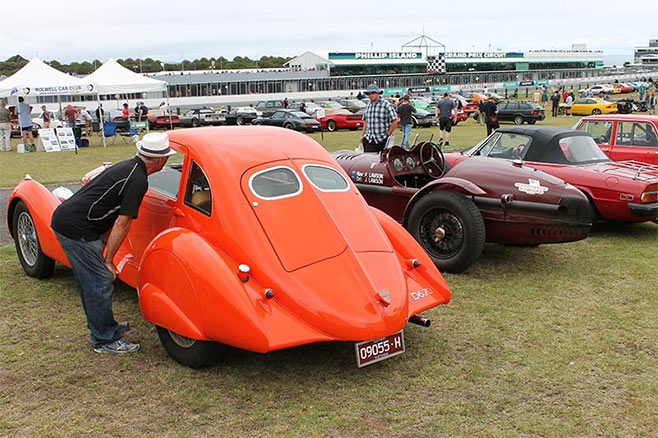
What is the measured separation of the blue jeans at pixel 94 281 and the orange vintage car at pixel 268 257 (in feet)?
0.99

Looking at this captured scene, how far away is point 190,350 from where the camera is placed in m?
4.37

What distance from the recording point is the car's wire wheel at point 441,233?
670 cm

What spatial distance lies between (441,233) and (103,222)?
3.63m

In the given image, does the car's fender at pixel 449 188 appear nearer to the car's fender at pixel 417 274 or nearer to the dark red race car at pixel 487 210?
the dark red race car at pixel 487 210

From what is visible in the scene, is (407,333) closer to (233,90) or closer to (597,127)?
(597,127)

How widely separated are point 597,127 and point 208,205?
A: 8.71 m

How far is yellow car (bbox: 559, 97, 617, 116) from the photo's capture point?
124 ft

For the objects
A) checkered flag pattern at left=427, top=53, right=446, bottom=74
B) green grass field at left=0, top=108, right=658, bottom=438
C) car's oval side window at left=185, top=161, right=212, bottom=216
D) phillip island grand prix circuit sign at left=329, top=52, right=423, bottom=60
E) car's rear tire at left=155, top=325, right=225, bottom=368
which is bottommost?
green grass field at left=0, top=108, right=658, bottom=438

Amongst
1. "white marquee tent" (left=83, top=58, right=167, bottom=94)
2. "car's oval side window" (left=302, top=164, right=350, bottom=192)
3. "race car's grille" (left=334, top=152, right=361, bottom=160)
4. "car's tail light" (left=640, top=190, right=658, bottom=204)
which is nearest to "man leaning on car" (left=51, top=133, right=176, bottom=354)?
"car's oval side window" (left=302, top=164, right=350, bottom=192)

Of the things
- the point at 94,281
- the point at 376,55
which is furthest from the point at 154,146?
the point at 376,55

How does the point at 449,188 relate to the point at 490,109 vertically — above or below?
below

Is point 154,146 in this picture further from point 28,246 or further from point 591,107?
Result: point 591,107

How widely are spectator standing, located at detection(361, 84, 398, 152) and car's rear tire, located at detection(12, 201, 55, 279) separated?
17.8 ft

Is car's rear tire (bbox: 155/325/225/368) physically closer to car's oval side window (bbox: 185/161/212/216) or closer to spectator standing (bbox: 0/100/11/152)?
car's oval side window (bbox: 185/161/212/216)
